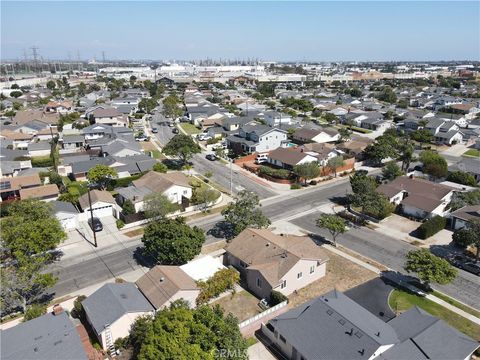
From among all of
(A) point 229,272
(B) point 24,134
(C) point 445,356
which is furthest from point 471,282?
(B) point 24,134

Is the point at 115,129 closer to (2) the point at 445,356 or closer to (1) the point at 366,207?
(1) the point at 366,207

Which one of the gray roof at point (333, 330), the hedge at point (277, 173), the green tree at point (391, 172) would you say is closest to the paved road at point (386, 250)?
the gray roof at point (333, 330)

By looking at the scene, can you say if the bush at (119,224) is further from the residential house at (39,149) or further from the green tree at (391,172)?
the green tree at (391,172)

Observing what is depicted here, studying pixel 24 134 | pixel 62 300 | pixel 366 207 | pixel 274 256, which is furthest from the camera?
pixel 24 134

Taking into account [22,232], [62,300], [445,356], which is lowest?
[62,300]

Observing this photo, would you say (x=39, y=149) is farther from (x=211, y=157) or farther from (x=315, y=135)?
(x=315, y=135)

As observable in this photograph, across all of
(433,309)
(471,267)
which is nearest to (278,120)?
(471,267)

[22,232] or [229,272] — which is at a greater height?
→ [22,232]
